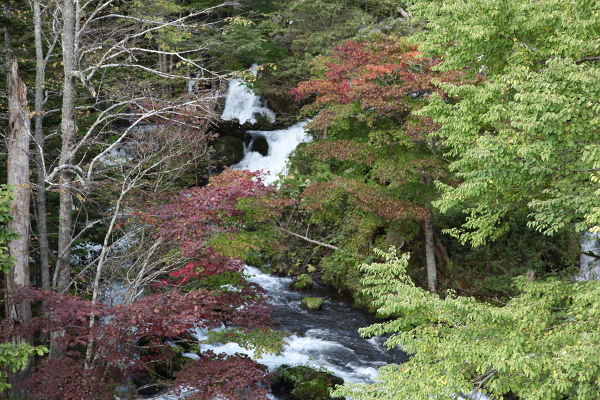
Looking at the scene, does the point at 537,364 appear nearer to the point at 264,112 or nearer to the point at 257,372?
the point at 257,372

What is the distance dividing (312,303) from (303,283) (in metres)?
1.53

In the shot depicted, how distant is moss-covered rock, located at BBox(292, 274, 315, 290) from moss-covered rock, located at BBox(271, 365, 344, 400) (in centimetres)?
506

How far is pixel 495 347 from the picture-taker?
5.23 metres

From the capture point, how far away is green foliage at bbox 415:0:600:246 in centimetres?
549

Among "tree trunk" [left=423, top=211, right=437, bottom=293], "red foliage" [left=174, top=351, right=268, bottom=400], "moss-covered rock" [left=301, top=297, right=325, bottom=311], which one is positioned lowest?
"moss-covered rock" [left=301, top=297, right=325, bottom=311]

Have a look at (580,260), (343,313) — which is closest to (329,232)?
(343,313)

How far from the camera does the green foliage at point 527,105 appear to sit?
5.49 meters

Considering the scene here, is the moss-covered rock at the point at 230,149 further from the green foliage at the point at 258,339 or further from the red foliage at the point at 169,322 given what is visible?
the green foliage at the point at 258,339

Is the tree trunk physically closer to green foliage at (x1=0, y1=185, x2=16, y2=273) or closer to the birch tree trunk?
the birch tree trunk

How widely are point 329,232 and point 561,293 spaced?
33.6 feet

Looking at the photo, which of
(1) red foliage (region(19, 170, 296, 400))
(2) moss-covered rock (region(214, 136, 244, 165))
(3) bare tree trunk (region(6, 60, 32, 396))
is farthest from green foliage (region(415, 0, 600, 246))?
(2) moss-covered rock (region(214, 136, 244, 165))

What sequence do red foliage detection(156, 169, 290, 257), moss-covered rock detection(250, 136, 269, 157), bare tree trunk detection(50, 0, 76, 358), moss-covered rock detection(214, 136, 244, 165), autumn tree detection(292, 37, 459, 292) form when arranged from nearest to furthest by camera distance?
red foliage detection(156, 169, 290, 257), bare tree trunk detection(50, 0, 76, 358), autumn tree detection(292, 37, 459, 292), moss-covered rock detection(214, 136, 244, 165), moss-covered rock detection(250, 136, 269, 157)

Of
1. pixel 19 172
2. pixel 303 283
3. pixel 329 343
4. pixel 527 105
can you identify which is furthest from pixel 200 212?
pixel 303 283

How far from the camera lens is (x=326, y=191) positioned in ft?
42.5
